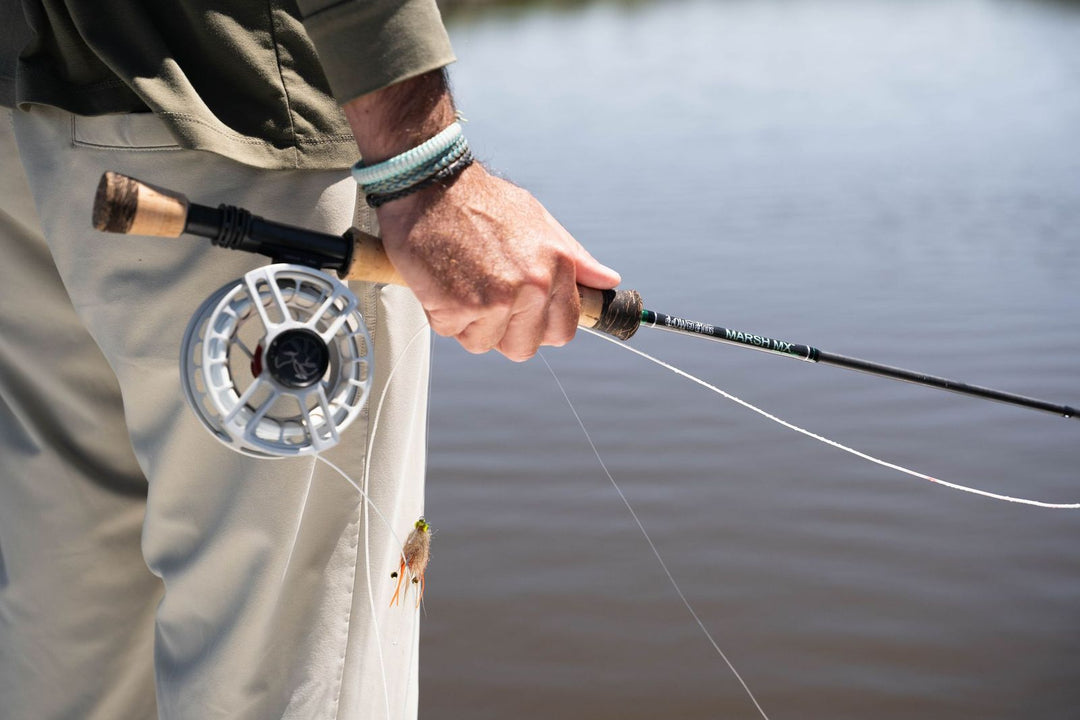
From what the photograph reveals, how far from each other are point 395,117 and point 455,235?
4.6 inches

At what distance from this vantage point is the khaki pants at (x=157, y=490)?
1126 mm

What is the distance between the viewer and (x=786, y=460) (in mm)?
3049

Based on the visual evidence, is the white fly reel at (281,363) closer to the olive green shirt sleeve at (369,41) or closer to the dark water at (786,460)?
the olive green shirt sleeve at (369,41)

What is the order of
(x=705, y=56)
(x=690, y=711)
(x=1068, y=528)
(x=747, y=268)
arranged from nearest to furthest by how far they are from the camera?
1. (x=690, y=711)
2. (x=1068, y=528)
3. (x=747, y=268)
4. (x=705, y=56)

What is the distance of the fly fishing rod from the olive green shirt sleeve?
0.14 meters

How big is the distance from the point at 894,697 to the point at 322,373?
1519 mm

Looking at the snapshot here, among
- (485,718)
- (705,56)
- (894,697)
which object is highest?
(705,56)

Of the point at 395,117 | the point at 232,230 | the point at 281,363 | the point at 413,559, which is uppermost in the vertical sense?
the point at 395,117

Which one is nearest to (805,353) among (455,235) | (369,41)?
(455,235)

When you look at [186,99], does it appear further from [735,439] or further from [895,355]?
[895,355]

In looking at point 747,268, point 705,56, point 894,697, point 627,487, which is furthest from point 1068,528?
point 705,56

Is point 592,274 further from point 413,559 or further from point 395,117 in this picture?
point 413,559

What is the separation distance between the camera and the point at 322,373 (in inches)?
41.1

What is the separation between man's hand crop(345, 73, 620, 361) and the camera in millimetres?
1064
